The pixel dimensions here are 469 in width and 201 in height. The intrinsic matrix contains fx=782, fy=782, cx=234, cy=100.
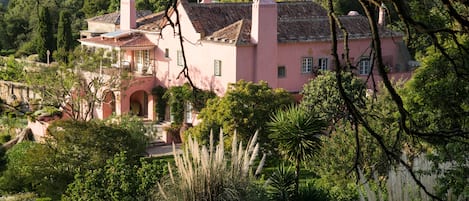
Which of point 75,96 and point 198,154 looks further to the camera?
point 75,96

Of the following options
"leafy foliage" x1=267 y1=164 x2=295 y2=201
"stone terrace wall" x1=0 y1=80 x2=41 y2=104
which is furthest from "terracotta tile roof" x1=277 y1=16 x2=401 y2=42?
"leafy foliage" x1=267 y1=164 x2=295 y2=201

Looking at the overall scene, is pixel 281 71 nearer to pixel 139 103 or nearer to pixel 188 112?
pixel 188 112

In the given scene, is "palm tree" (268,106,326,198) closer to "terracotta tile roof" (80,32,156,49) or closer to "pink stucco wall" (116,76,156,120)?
"pink stucco wall" (116,76,156,120)

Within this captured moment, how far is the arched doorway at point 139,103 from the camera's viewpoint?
29109 millimetres

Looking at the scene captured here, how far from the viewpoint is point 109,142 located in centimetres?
1714

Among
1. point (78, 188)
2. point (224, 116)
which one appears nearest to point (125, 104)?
point (224, 116)

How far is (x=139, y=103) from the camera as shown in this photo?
96.4ft

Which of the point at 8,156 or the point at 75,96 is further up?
the point at 75,96

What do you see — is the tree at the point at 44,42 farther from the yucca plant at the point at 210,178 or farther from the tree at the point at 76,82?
the yucca plant at the point at 210,178

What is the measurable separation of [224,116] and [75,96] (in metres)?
7.61

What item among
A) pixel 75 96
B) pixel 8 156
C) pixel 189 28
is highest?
pixel 189 28

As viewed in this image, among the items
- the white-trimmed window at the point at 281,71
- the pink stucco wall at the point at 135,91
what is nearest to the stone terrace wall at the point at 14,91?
the pink stucco wall at the point at 135,91

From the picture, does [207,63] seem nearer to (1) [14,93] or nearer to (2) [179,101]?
(2) [179,101]

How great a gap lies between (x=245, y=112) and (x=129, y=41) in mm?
9521
